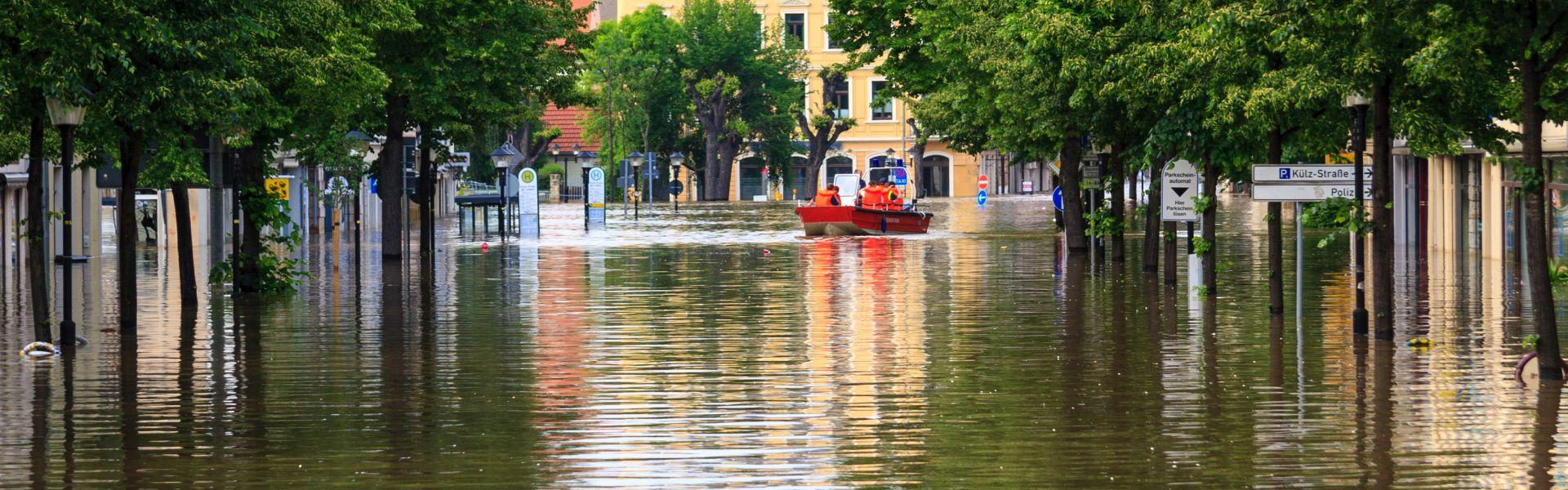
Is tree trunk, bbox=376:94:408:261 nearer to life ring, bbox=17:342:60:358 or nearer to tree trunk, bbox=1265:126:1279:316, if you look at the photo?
life ring, bbox=17:342:60:358

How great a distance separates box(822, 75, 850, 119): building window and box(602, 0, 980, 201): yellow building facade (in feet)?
0.34

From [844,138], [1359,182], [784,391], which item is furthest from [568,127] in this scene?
[784,391]

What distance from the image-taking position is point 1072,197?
120 ft

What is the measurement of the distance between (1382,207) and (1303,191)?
1.94m

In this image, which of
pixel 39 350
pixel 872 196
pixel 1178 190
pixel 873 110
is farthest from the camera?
pixel 873 110

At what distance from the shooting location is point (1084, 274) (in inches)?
1172

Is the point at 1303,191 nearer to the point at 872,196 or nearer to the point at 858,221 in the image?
the point at 858,221

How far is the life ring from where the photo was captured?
1722 cm

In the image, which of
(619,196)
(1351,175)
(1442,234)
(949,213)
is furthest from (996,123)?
(619,196)

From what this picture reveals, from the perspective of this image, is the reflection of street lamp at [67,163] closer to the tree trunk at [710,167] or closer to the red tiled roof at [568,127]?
the tree trunk at [710,167]

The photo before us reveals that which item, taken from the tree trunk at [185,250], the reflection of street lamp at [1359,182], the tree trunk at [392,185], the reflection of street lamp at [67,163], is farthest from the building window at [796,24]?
the reflection of street lamp at [67,163]

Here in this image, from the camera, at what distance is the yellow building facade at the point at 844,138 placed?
105750 millimetres

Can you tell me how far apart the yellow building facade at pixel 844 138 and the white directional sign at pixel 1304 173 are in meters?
84.1

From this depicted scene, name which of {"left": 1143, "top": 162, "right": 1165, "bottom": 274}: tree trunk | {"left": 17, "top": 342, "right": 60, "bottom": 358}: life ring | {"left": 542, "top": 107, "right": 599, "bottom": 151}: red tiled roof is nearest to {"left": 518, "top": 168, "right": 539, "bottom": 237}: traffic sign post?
{"left": 1143, "top": 162, "right": 1165, "bottom": 274}: tree trunk
